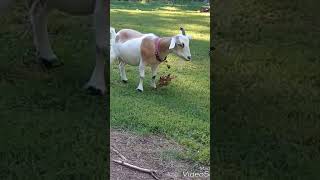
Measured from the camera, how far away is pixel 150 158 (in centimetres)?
145

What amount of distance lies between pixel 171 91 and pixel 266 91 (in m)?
0.34

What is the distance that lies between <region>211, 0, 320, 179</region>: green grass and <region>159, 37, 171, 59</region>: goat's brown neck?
167mm

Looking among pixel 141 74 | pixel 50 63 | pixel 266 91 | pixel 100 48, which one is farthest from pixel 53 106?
pixel 266 91

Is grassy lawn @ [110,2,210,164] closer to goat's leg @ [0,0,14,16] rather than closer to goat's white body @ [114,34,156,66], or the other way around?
goat's white body @ [114,34,156,66]

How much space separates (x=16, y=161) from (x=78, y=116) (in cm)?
23

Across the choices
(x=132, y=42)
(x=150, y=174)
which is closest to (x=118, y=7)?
(x=132, y=42)

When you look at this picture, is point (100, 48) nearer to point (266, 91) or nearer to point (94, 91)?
point (94, 91)

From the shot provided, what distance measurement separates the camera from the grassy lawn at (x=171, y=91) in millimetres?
1568

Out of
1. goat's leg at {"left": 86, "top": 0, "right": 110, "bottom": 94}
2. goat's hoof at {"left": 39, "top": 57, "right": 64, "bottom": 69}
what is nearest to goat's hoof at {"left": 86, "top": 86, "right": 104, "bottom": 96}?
goat's leg at {"left": 86, "top": 0, "right": 110, "bottom": 94}

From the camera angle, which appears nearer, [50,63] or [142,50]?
[50,63]

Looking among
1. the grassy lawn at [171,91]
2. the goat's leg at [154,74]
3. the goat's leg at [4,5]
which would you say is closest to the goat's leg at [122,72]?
the grassy lawn at [171,91]

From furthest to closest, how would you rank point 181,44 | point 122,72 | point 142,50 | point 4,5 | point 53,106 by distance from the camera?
point 122,72 < point 142,50 < point 181,44 < point 53,106 < point 4,5

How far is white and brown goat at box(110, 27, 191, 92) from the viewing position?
5.44 feet

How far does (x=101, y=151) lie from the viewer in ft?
4.64
